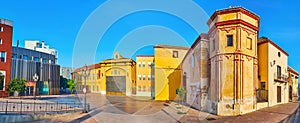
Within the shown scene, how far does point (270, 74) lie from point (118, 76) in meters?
39.2

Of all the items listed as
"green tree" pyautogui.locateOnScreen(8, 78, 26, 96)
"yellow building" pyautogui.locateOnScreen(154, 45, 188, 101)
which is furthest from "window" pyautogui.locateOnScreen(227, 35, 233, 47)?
"green tree" pyautogui.locateOnScreen(8, 78, 26, 96)

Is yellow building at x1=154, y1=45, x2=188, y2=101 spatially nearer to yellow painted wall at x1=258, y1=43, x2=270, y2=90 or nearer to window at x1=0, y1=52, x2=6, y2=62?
yellow painted wall at x1=258, y1=43, x2=270, y2=90

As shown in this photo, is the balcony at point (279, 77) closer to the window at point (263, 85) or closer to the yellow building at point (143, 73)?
the window at point (263, 85)

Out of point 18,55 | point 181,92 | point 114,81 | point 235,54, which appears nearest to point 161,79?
point 181,92

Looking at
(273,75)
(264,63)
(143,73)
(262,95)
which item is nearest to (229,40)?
(264,63)

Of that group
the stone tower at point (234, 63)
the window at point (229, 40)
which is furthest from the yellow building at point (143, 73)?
the window at point (229, 40)

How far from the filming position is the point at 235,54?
60.4 feet

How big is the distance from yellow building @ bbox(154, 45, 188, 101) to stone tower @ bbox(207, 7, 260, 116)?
21.7 meters

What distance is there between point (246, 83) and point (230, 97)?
6.05ft

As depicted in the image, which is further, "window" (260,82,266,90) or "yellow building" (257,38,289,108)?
"window" (260,82,266,90)

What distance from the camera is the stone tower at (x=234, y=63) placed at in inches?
717

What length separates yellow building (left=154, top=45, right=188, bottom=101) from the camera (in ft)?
135

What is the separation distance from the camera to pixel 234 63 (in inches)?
725

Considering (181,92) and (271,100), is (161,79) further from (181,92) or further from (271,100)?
(271,100)
